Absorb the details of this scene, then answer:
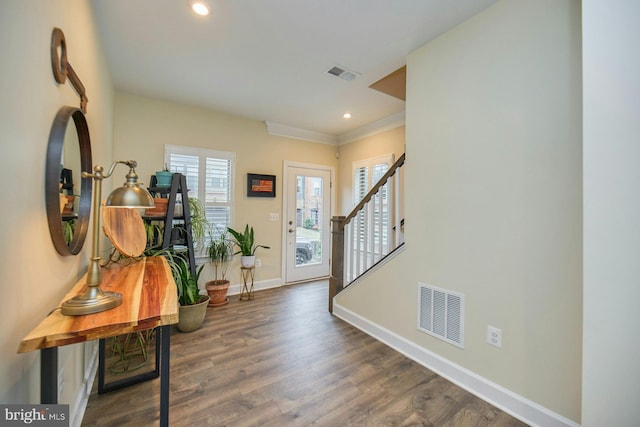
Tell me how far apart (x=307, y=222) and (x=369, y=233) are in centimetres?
196

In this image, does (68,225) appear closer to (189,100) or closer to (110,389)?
(110,389)

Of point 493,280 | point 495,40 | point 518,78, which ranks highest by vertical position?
point 495,40

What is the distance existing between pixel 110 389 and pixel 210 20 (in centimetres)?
268

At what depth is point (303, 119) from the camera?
3977 millimetres

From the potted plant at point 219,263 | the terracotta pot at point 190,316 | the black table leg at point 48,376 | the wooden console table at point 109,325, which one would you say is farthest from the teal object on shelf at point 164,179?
the black table leg at point 48,376

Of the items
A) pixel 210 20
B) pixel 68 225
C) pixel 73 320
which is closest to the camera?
pixel 73 320

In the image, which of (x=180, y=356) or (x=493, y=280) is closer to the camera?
(x=493, y=280)

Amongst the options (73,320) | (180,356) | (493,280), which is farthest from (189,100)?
(493,280)

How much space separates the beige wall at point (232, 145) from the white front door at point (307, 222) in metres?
0.15

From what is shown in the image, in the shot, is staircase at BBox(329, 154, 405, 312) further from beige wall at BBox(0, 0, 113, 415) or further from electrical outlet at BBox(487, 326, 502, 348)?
beige wall at BBox(0, 0, 113, 415)

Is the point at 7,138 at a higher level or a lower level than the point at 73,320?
higher

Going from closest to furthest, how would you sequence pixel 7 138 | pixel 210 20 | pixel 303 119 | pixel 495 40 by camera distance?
pixel 7 138 < pixel 495 40 < pixel 210 20 < pixel 303 119

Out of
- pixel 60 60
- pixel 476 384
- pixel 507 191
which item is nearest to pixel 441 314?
pixel 476 384

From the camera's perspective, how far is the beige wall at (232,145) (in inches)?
125
